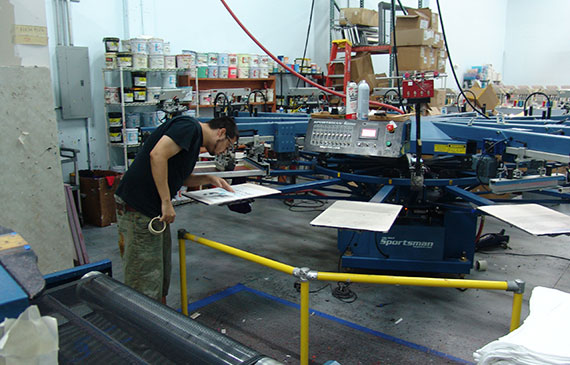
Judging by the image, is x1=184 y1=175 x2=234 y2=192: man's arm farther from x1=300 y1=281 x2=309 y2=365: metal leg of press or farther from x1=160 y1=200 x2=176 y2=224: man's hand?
x1=300 y1=281 x2=309 y2=365: metal leg of press

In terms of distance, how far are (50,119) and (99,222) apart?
1.97 meters

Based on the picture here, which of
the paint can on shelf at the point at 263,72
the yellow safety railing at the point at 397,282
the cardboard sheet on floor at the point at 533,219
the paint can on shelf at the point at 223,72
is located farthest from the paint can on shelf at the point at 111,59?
the cardboard sheet on floor at the point at 533,219

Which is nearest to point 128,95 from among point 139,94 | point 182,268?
point 139,94

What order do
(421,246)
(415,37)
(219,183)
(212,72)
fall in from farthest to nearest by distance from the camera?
(415,37), (212,72), (421,246), (219,183)

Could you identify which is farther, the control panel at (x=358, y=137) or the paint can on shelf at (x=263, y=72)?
the paint can on shelf at (x=263, y=72)

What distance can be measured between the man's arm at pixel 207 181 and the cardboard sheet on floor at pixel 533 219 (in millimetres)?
1354

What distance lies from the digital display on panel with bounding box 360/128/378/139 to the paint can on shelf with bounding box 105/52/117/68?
10.9 ft

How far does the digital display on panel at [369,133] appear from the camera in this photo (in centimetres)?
290

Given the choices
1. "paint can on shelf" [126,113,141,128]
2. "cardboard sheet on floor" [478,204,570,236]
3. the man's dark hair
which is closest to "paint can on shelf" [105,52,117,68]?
"paint can on shelf" [126,113,141,128]

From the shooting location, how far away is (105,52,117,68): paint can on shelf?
5.02 meters

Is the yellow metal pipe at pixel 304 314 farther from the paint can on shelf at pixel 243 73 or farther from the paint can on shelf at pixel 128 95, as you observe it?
the paint can on shelf at pixel 243 73

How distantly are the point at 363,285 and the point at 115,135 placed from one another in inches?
133

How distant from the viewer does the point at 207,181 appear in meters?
2.53

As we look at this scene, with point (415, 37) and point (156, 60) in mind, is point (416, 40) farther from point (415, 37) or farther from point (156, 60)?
point (156, 60)
